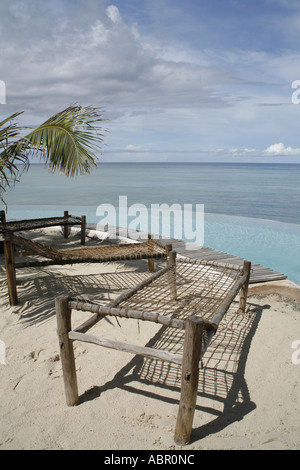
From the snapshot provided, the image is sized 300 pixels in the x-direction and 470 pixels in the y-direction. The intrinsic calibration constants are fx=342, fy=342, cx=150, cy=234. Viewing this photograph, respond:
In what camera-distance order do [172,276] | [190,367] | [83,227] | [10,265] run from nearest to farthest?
1. [190,367]
2. [172,276]
3. [10,265]
4. [83,227]

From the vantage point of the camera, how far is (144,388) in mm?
2482

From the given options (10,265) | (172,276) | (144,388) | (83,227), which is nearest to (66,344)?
(144,388)

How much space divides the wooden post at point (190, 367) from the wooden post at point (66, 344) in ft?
2.40

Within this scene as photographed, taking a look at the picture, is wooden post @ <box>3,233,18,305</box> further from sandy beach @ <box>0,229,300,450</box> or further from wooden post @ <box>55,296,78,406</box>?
wooden post @ <box>55,296,78,406</box>

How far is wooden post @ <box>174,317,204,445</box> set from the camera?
1.80m

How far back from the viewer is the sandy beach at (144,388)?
2.03 metres

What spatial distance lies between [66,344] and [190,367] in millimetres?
792

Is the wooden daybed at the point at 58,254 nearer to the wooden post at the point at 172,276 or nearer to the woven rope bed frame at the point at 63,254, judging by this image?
the woven rope bed frame at the point at 63,254

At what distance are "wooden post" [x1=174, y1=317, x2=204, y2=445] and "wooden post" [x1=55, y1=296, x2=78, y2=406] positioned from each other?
73 centimetres

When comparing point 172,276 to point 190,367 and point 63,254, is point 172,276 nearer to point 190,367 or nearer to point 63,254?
point 63,254

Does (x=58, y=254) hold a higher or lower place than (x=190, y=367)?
higher
